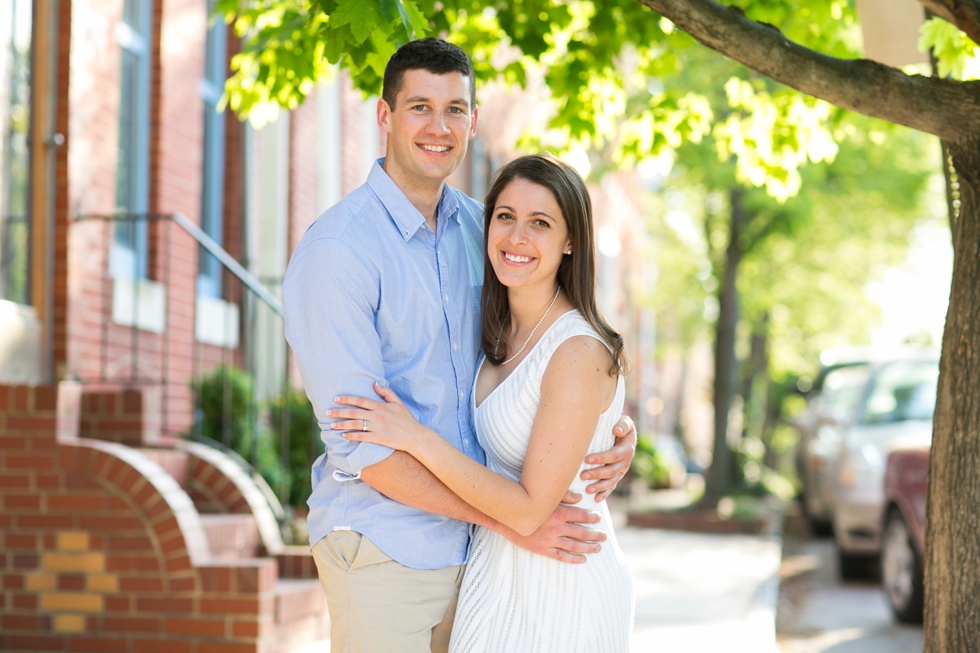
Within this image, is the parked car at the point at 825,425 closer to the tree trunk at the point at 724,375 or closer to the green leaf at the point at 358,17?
the tree trunk at the point at 724,375

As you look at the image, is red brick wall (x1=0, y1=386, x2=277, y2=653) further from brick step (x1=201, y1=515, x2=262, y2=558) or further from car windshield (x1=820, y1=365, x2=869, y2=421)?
car windshield (x1=820, y1=365, x2=869, y2=421)

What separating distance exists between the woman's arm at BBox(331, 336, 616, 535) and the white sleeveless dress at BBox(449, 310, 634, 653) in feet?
0.22

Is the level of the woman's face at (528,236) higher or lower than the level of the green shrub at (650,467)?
higher

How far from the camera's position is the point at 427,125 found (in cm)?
313

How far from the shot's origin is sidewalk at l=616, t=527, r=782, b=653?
717cm

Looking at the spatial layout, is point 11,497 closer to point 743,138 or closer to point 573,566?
point 573,566

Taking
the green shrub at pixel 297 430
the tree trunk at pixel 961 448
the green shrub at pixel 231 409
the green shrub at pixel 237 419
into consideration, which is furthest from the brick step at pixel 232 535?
the tree trunk at pixel 961 448

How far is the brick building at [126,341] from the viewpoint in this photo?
18.5ft

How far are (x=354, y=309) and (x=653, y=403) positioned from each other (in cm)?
3773

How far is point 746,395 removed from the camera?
93.3 ft

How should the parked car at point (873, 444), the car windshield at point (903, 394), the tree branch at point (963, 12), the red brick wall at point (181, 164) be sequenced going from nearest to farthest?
the tree branch at point (963, 12), the red brick wall at point (181, 164), the parked car at point (873, 444), the car windshield at point (903, 394)

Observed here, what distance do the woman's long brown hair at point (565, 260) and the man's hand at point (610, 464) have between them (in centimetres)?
25

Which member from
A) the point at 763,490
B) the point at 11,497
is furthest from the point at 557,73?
the point at 763,490

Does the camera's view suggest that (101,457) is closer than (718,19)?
No
